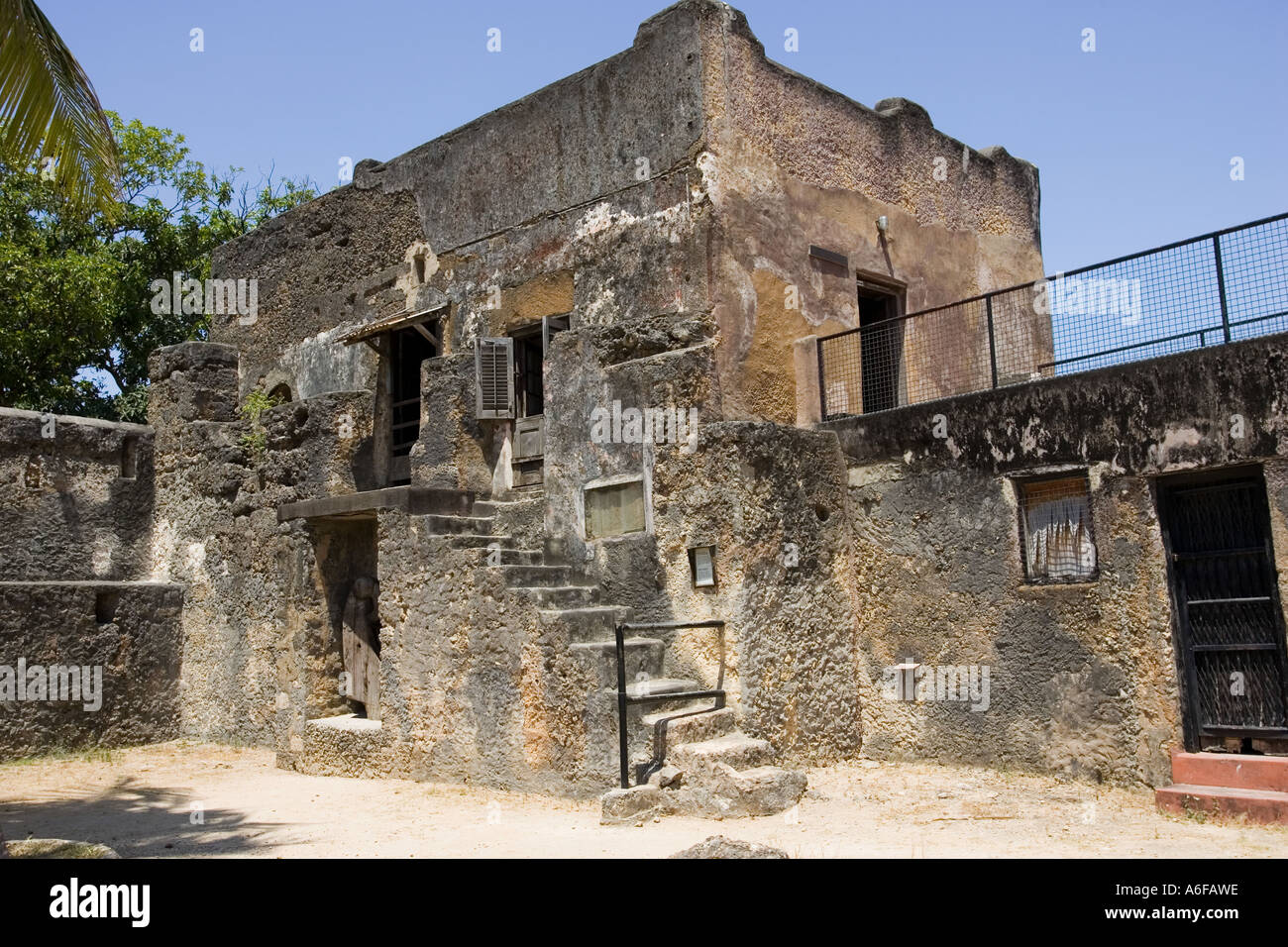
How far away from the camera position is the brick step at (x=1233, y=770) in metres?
7.59

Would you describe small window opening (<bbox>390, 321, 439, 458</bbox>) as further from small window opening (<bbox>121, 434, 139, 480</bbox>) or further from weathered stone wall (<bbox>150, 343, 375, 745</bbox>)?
small window opening (<bbox>121, 434, 139, 480</bbox>)

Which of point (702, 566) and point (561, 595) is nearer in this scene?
point (702, 566)

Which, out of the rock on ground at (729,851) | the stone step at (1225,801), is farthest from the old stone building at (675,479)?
the rock on ground at (729,851)

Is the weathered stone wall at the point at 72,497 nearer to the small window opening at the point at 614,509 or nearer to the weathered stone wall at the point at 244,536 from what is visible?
the weathered stone wall at the point at 244,536

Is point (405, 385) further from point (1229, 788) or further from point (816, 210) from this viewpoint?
point (1229, 788)

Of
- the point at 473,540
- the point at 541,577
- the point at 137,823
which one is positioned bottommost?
the point at 137,823

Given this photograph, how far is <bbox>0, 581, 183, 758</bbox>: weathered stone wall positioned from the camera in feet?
39.7

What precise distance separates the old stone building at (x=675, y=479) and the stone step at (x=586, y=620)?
0.10 ft

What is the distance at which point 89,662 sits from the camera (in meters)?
12.7

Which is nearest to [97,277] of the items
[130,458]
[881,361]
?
[130,458]

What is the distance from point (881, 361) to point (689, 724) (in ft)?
16.1

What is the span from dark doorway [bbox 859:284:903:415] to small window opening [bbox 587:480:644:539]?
2740mm

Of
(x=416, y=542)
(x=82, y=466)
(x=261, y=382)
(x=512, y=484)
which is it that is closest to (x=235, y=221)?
(x=261, y=382)

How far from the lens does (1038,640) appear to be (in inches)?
358
